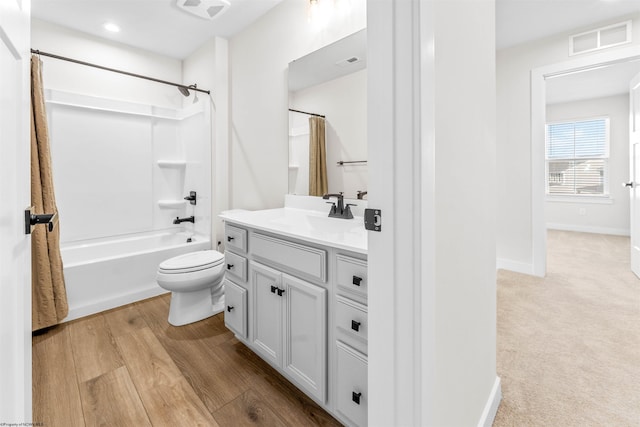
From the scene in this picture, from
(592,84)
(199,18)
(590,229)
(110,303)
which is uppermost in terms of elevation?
(592,84)

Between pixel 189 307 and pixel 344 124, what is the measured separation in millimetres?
1735

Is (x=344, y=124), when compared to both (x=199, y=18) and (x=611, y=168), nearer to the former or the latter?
(x=199, y=18)

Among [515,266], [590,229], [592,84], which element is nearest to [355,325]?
[515,266]

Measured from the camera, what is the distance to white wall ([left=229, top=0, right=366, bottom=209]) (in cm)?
228

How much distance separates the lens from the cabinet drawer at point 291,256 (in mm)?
1318

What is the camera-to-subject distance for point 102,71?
3.04 meters

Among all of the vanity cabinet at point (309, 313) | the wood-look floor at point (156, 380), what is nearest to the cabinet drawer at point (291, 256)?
the vanity cabinet at point (309, 313)

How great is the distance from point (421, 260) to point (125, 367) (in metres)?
1.86

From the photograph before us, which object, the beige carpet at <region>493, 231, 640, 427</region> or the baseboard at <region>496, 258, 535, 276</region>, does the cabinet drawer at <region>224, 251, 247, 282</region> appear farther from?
the baseboard at <region>496, 258, 535, 276</region>

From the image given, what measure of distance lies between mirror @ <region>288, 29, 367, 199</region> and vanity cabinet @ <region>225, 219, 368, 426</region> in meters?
0.69

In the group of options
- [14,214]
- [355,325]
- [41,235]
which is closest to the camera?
[14,214]

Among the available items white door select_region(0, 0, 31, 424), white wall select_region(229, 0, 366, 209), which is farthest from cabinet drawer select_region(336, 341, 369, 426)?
white wall select_region(229, 0, 366, 209)

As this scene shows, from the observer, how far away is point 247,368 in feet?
5.73

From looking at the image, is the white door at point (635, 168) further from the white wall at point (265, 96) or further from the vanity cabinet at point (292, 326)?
the vanity cabinet at point (292, 326)
